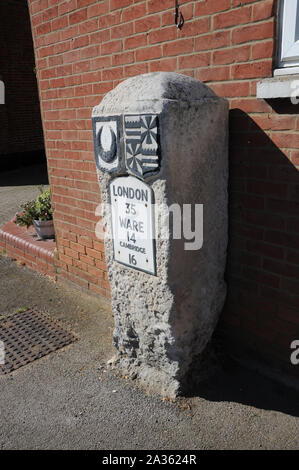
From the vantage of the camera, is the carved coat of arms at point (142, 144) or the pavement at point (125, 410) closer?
the carved coat of arms at point (142, 144)

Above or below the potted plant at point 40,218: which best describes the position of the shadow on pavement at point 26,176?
below

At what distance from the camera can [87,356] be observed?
313 centimetres

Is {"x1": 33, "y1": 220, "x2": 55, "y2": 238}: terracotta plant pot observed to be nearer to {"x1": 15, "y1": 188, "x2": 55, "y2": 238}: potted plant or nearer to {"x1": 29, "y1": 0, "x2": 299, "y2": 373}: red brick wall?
{"x1": 15, "y1": 188, "x2": 55, "y2": 238}: potted plant

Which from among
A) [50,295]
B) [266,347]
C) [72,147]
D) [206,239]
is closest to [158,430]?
[266,347]

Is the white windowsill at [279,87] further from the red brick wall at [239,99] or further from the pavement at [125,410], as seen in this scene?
the pavement at [125,410]

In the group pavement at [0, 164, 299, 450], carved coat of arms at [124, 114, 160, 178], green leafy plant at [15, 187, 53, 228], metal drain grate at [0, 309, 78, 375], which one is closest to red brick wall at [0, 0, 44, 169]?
green leafy plant at [15, 187, 53, 228]

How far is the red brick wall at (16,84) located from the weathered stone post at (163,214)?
10.5 m

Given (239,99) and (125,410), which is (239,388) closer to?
(125,410)

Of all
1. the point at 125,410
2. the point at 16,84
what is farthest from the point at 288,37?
the point at 16,84

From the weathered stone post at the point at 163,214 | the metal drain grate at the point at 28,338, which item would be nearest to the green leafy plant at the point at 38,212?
the metal drain grate at the point at 28,338

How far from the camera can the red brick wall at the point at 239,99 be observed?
232 cm

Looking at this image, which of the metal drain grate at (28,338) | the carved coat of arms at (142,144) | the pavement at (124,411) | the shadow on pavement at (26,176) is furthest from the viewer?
the shadow on pavement at (26,176)

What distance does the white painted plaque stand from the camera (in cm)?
231

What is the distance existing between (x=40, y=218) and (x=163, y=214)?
3.01 meters
